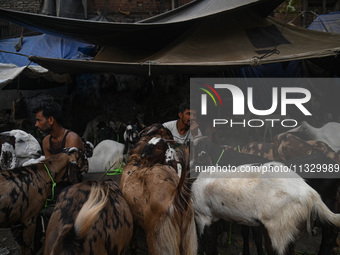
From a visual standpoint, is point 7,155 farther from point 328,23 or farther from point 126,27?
point 328,23

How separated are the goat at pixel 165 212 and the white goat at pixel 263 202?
0.36m

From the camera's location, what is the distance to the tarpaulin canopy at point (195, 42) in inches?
178

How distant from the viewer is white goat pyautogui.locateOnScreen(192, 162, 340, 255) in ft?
7.30

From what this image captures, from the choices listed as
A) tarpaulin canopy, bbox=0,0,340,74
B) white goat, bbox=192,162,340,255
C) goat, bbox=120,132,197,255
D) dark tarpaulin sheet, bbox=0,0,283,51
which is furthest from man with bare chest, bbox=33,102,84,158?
dark tarpaulin sheet, bbox=0,0,283,51

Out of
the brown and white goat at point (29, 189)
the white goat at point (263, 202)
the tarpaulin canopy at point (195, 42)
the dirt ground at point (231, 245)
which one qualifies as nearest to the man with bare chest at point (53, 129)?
the brown and white goat at point (29, 189)

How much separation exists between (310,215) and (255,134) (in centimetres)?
415

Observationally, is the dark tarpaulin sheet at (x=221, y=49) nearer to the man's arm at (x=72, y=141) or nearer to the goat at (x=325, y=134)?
the goat at (x=325, y=134)

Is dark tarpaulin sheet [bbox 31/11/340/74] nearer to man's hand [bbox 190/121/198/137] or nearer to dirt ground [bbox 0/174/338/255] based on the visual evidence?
man's hand [bbox 190/121/198/137]

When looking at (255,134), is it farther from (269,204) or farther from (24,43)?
(24,43)

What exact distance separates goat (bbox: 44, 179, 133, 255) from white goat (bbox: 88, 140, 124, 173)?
105 inches

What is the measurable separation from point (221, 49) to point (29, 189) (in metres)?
3.86

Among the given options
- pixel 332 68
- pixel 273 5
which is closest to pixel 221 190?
pixel 273 5

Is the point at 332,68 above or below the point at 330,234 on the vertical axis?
above

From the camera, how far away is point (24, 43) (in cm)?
755
